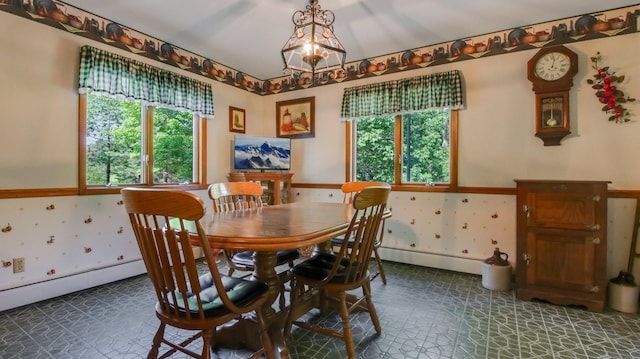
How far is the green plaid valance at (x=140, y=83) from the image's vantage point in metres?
2.72

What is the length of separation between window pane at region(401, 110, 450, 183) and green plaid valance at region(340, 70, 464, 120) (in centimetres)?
17

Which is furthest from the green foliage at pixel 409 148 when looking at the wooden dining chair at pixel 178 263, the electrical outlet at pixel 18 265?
the electrical outlet at pixel 18 265

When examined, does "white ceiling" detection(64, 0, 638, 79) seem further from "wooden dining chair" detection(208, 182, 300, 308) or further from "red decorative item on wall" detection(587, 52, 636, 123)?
"wooden dining chair" detection(208, 182, 300, 308)

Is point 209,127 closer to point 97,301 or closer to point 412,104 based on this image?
point 97,301

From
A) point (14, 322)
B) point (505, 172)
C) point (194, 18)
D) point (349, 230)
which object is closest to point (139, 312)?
point (14, 322)

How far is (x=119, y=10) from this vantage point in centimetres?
268

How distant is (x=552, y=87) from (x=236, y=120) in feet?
11.8

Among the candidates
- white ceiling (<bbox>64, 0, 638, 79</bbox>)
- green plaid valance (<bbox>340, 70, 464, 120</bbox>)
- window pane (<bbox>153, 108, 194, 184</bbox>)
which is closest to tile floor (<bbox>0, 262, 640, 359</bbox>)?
window pane (<bbox>153, 108, 194, 184</bbox>)

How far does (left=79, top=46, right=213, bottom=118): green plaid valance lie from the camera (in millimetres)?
2719

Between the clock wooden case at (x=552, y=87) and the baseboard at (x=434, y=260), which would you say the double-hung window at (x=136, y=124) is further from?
the clock wooden case at (x=552, y=87)

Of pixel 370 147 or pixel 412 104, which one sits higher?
pixel 412 104

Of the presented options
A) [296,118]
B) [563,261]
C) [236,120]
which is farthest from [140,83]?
[563,261]

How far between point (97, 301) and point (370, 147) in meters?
3.17

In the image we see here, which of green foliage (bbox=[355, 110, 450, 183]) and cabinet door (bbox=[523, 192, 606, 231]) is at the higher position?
green foliage (bbox=[355, 110, 450, 183])
